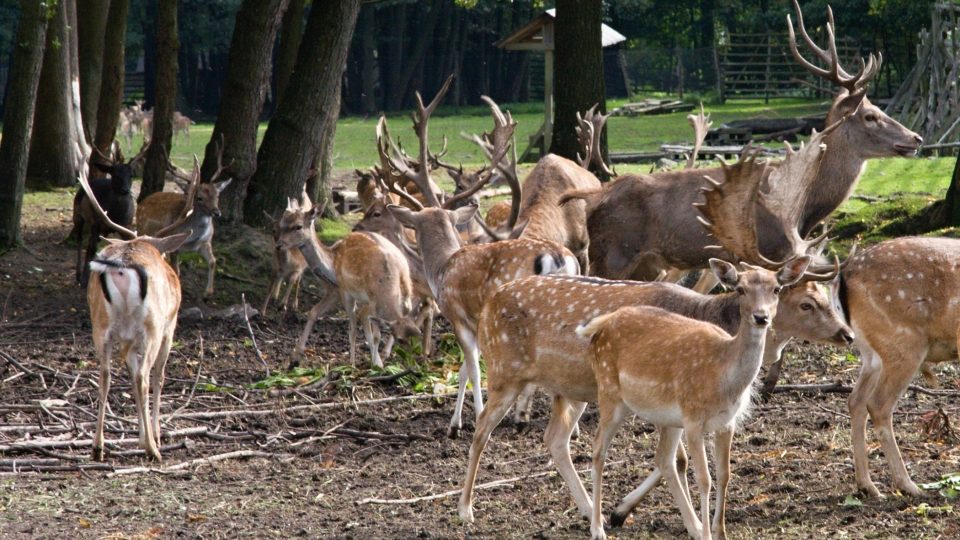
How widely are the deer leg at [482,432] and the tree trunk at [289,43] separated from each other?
8835 mm

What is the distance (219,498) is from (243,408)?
169 cm

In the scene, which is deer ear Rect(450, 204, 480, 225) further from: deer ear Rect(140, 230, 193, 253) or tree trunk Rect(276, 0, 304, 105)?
tree trunk Rect(276, 0, 304, 105)

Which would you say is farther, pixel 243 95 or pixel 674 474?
pixel 243 95

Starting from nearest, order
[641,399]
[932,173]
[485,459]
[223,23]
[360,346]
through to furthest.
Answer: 1. [641,399]
2. [485,459]
3. [360,346]
4. [932,173]
5. [223,23]

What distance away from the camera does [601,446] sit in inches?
208

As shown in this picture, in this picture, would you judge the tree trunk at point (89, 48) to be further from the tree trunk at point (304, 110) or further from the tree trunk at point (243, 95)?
the tree trunk at point (304, 110)

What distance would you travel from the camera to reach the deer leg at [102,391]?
656 centimetres

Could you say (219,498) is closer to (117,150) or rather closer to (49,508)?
(49,508)

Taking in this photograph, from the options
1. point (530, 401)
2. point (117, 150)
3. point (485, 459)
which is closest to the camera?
point (485, 459)

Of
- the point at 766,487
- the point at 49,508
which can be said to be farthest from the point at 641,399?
the point at 49,508

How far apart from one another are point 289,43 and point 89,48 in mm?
3591

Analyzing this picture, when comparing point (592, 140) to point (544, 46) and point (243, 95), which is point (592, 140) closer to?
point (243, 95)

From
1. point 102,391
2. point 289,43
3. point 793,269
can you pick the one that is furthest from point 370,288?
point 289,43

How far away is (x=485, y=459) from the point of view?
6691 mm
